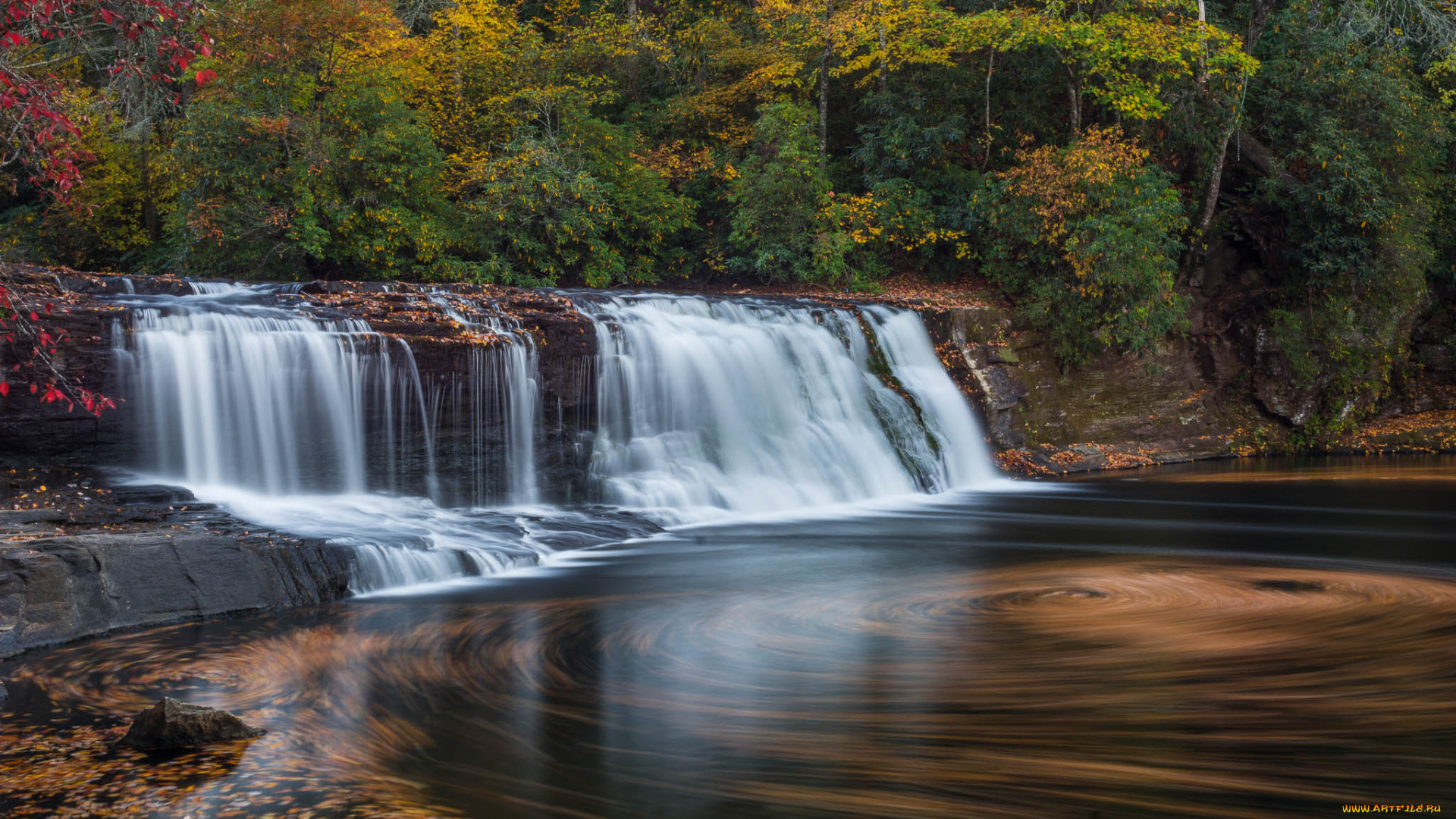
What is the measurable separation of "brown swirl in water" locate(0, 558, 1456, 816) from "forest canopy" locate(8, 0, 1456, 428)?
12.0 meters

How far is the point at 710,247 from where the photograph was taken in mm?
24125

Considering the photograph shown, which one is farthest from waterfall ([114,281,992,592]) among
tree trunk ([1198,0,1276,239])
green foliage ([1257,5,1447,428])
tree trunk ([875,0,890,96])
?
green foliage ([1257,5,1447,428])

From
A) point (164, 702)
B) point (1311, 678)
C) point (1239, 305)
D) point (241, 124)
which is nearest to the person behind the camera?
point (164, 702)

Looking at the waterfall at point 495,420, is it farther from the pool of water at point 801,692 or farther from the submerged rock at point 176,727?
the submerged rock at point 176,727

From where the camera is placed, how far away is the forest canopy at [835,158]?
18.8 meters

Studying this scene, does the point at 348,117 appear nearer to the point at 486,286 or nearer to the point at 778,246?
the point at 486,286

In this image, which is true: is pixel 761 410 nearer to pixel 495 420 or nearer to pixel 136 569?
pixel 495 420

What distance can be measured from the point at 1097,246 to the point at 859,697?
46.1 feet

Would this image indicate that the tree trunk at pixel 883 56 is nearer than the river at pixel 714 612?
No

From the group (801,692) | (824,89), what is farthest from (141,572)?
(824,89)

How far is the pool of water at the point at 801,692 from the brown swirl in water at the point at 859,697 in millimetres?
23

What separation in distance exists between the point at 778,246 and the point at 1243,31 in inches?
442

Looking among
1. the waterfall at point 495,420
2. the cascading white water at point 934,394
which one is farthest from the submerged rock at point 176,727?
the cascading white water at point 934,394

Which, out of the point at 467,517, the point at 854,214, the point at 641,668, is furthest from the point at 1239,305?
the point at 641,668
